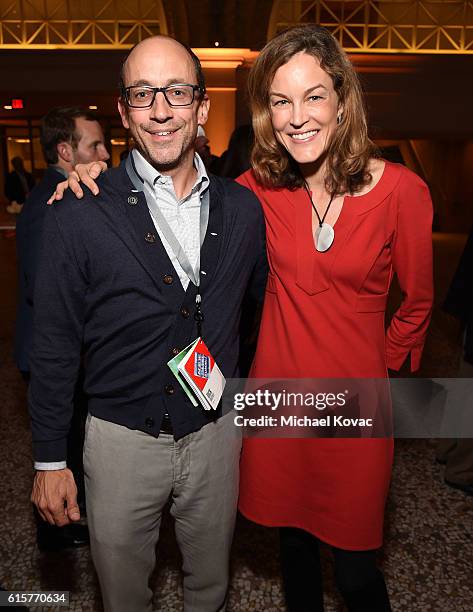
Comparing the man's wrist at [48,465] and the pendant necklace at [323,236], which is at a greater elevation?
the pendant necklace at [323,236]

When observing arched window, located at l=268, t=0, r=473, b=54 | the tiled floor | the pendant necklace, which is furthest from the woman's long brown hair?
arched window, located at l=268, t=0, r=473, b=54

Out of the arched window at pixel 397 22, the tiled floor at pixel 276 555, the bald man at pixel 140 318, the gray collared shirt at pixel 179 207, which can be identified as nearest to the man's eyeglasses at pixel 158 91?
the bald man at pixel 140 318

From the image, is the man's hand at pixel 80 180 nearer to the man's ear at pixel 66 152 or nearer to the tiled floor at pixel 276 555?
the man's ear at pixel 66 152

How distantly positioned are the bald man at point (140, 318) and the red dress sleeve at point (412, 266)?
1.49 ft

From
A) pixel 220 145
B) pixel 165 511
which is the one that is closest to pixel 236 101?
pixel 220 145

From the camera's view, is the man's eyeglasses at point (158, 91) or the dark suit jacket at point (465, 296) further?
the dark suit jacket at point (465, 296)

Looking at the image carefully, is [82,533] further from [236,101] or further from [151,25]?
[151,25]

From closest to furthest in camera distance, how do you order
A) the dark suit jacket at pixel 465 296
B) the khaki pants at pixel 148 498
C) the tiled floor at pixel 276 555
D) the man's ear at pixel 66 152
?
1. the khaki pants at pixel 148 498
2. the tiled floor at pixel 276 555
3. the man's ear at pixel 66 152
4. the dark suit jacket at pixel 465 296

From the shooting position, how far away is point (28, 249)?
214cm

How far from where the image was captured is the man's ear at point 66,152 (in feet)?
8.36

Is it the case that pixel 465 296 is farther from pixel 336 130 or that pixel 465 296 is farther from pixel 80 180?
pixel 80 180

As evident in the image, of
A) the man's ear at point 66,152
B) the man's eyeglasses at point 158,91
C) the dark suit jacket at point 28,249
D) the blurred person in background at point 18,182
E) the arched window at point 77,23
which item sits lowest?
the blurred person in background at point 18,182

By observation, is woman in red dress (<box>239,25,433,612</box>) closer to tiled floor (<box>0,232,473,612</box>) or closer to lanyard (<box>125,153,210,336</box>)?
lanyard (<box>125,153,210,336</box>)

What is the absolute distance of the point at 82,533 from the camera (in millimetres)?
2400
